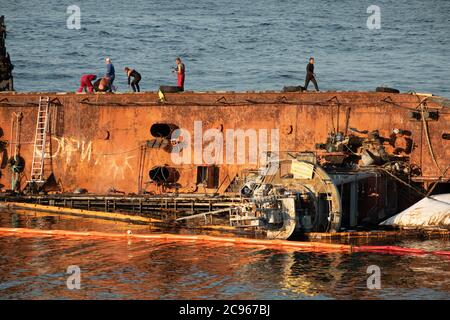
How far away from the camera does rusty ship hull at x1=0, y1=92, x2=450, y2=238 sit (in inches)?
1510

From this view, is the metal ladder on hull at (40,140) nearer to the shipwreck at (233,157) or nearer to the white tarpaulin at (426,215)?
the shipwreck at (233,157)

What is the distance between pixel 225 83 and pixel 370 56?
1214 cm

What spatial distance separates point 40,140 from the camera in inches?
1720

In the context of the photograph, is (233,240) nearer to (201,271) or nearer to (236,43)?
(201,271)

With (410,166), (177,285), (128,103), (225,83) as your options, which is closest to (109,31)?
(225,83)

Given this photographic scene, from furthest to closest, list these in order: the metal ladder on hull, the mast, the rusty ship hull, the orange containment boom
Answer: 1. the mast
2. the metal ladder on hull
3. the rusty ship hull
4. the orange containment boom

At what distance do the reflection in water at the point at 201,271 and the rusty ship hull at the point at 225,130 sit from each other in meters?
2.67

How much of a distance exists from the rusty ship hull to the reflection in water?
8.76 feet

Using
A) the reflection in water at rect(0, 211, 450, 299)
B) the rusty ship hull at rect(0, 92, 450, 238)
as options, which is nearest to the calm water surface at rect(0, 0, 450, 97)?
the rusty ship hull at rect(0, 92, 450, 238)

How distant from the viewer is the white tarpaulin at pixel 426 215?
37.0 metres

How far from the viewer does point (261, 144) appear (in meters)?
41.2

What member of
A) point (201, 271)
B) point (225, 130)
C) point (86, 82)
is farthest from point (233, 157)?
point (201, 271)

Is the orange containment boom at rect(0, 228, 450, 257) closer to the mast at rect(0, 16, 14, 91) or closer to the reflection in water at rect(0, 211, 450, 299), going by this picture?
the reflection in water at rect(0, 211, 450, 299)

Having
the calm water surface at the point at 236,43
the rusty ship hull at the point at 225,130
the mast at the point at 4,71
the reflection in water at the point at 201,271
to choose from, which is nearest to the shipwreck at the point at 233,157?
the rusty ship hull at the point at 225,130
